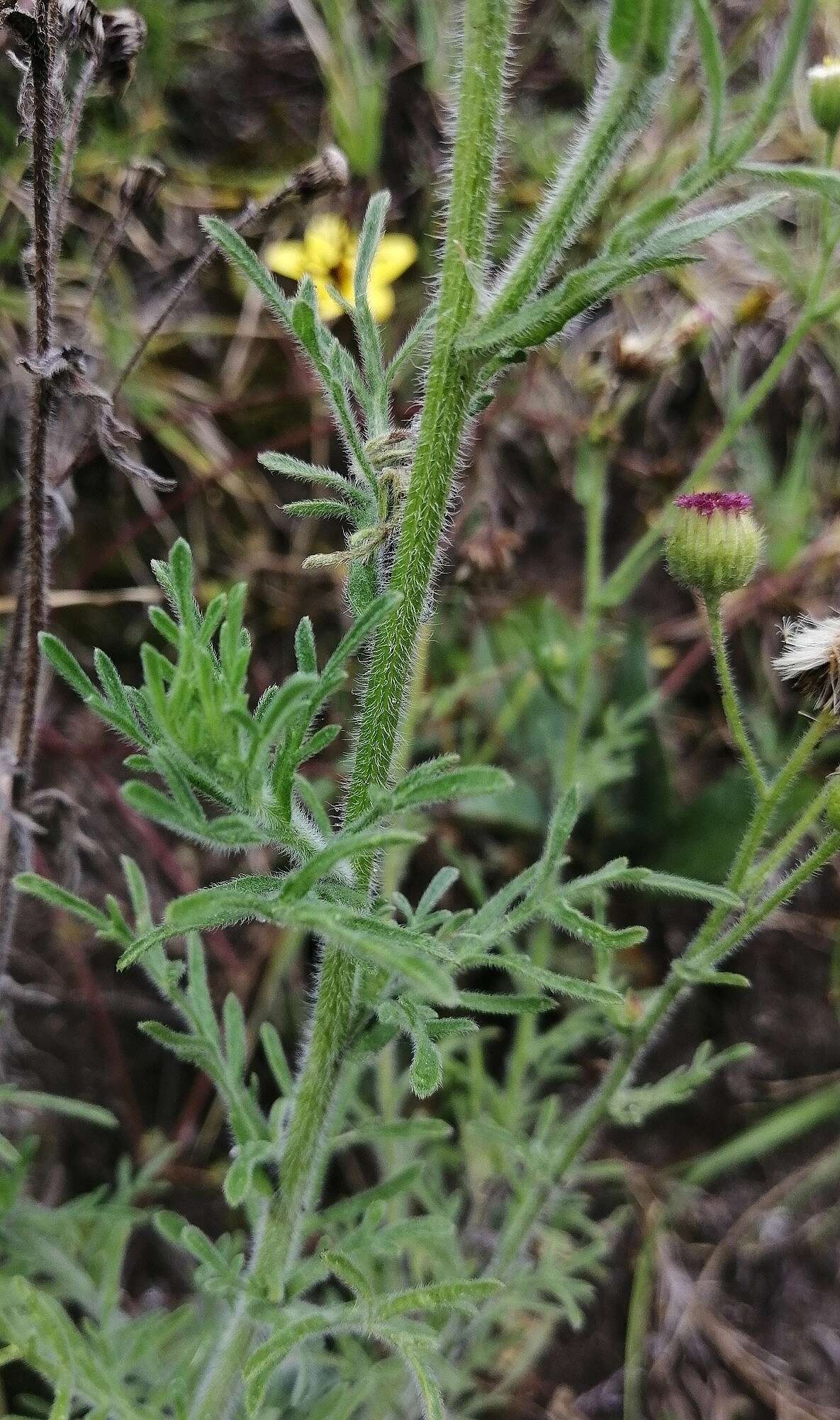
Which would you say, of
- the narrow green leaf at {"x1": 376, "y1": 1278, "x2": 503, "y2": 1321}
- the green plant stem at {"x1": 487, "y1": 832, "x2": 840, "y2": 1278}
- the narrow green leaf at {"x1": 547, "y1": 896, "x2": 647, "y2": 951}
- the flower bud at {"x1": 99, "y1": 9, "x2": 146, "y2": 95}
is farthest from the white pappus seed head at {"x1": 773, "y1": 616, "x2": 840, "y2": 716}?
the flower bud at {"x1": 99, "y1": 9, "x2": 146, "y2": 95}

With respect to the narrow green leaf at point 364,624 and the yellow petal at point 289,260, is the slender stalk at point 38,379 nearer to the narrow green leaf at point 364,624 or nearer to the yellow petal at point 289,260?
the narrow green leaf at point 364,624

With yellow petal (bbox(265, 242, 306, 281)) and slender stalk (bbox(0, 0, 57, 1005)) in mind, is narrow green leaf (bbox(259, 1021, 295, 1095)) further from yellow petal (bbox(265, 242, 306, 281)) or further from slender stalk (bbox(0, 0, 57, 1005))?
yellow petal (bbox(265, 242, 306, 281))

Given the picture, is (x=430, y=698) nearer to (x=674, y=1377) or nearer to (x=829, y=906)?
(x=829, y=906)

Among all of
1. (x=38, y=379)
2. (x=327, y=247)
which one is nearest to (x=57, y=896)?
(x=38, y=379)

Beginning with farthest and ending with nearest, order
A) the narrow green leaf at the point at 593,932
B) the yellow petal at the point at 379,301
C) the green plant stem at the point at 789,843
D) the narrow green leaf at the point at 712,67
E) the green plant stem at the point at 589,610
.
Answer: the yellow petal at the point at 379,301 → the green plant stem at the point at 589,610 → the green plant stem at the point at 789,843 → the narrow green leaf at the point at 593,932 → the narrow green leaf at the point at 712,67

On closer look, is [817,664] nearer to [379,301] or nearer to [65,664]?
[65,664]

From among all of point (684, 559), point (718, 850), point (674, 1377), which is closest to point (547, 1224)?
point (674, 1377)

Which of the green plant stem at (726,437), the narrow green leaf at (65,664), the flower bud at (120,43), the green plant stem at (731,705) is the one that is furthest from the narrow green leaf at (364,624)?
the green plant stem at (726,437)
